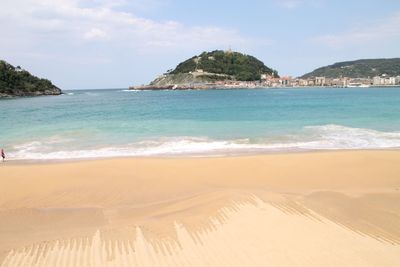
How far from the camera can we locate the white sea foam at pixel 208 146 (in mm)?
15727

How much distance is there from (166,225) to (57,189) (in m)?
4.60

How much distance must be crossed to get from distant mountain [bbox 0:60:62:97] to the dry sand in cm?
10117

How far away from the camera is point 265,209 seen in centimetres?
791

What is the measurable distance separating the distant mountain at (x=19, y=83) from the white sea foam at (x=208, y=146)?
93487mm

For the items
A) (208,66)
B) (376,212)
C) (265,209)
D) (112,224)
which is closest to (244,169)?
(265,209)

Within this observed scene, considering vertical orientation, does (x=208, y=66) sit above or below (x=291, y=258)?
above

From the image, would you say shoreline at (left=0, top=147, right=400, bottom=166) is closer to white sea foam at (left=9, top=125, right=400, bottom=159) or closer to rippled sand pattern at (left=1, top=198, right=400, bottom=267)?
white sea foam at (left=9, top=125, right=400, bottom=159)

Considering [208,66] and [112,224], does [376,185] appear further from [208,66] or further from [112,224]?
[208,66]

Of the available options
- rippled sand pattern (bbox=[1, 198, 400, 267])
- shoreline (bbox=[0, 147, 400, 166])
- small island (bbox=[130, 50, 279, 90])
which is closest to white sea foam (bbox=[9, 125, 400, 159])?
shoreline (bbox=[0, 147, 400, 166])

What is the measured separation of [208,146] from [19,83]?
359ft

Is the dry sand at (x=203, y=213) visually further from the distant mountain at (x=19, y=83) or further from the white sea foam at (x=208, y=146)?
the distant mountain at (x=19, y=83)

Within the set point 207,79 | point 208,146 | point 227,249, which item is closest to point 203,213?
point 227,249

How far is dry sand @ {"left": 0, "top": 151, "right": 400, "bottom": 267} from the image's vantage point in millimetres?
5785

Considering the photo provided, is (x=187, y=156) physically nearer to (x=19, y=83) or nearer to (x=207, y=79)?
(x=19, y=83)
